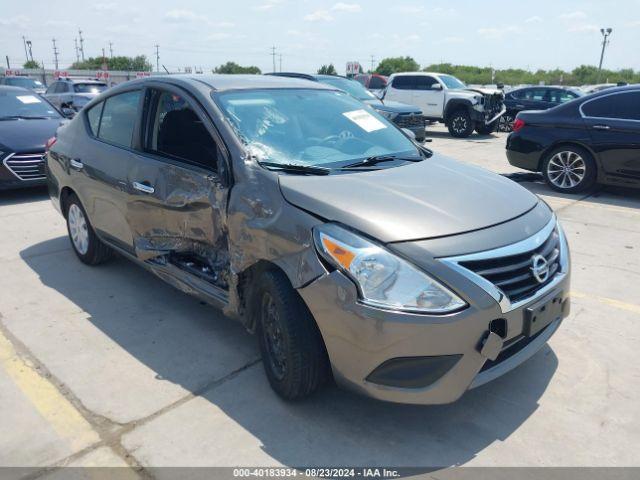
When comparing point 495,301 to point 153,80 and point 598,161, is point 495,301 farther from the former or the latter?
point 598,161

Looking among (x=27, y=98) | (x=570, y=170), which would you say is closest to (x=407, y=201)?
(x=570, y=170)

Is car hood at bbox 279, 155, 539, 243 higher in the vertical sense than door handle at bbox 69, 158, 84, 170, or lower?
higher

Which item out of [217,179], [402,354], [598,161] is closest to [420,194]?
[402,354]

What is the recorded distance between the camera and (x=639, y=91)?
7.40m

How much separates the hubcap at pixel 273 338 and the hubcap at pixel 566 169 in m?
6.35

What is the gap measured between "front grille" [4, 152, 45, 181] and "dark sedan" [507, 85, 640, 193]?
271 inches

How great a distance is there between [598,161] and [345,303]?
6436mm

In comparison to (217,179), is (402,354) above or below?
below

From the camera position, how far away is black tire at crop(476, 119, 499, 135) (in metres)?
16.0

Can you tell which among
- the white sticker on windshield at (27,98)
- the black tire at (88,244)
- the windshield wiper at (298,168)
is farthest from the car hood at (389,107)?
the windshield wiper at (298,168)

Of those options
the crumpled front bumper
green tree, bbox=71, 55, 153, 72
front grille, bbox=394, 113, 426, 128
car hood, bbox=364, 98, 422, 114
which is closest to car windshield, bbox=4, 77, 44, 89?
car hood, bbox=364, 98, 422, 114

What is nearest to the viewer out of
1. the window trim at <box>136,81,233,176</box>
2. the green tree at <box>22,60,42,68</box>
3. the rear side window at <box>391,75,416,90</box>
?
the window trim at <box>136,81,233,176</box>

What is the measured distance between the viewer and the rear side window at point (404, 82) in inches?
671

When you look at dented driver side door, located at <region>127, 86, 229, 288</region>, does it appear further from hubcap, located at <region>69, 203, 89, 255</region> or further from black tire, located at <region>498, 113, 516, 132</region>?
black tire, located at <region>498, 113, 516, 132</region>
